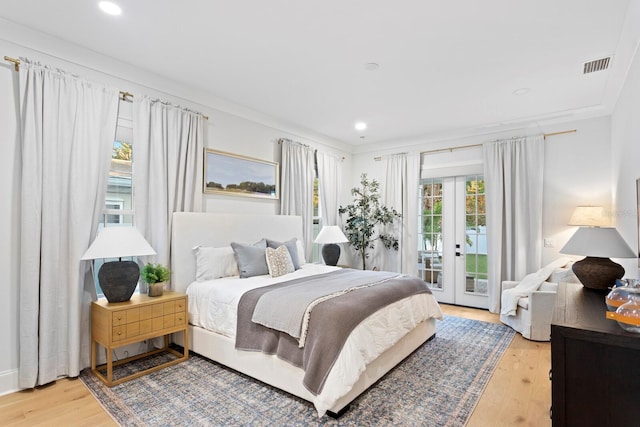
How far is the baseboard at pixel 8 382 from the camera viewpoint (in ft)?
8.28

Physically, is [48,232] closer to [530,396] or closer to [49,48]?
[49,48]

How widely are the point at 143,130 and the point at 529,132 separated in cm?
494

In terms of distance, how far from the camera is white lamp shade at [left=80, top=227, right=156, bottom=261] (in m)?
2.70

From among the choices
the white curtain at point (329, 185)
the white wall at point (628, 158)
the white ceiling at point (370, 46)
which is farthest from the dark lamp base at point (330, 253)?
the white wall at point (628, 158)

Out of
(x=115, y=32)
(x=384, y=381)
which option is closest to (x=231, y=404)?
(x=384, y=381)

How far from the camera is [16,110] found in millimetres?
2619

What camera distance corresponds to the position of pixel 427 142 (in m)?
5.66

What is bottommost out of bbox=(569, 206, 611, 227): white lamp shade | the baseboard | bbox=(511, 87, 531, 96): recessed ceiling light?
the baseboard

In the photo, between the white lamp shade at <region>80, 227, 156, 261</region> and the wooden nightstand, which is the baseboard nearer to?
the wooden nightstand

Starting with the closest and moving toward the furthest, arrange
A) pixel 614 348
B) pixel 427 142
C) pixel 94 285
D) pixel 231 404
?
1. pixel 614 348
2. pixel 231 404
3. pixel 94 285
4. pixel 427 142

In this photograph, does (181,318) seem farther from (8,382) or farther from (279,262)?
(8,382)

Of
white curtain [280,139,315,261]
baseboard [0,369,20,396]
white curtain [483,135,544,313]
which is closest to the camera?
baseboard [0,369,20,396]

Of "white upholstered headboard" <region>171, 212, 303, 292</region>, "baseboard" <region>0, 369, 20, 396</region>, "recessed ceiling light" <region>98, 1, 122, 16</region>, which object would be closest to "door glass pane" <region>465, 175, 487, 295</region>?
"white upholstered headboard" <region>171, 212, 303, 292</region>

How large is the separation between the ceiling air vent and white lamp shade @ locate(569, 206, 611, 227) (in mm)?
1687
